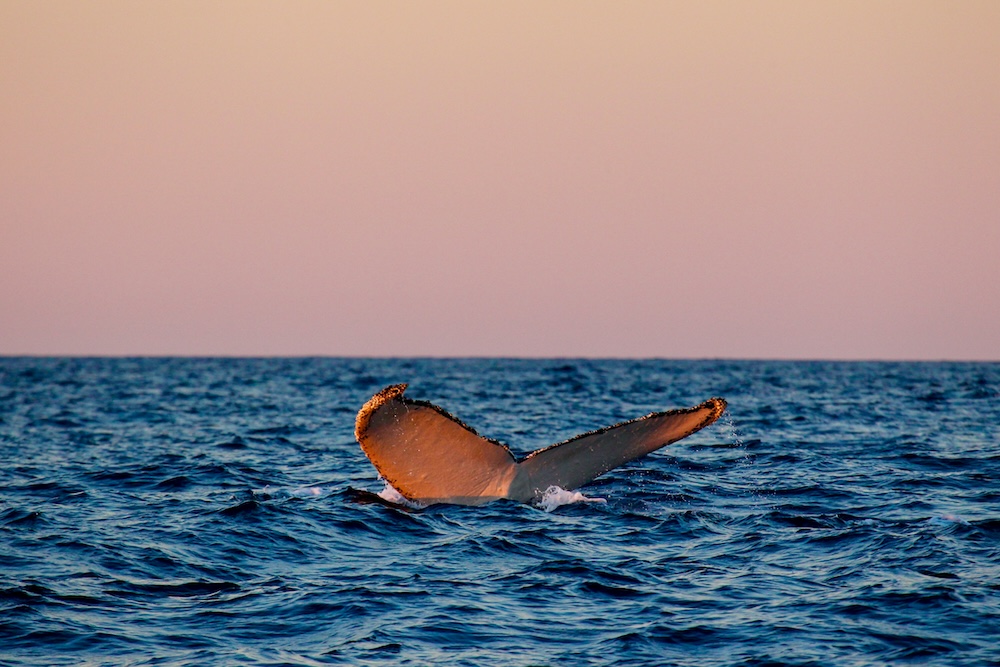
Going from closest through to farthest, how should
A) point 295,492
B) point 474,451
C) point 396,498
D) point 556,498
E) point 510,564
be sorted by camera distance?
1. point 510,564
2. point 474,451
3. point 556,498
4. point 396,498
5. point 295,492

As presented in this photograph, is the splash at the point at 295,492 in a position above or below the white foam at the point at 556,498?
below

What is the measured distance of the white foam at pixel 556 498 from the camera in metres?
12.9

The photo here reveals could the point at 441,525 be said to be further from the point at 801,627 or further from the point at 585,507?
the point at 801,627

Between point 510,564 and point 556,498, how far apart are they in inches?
105

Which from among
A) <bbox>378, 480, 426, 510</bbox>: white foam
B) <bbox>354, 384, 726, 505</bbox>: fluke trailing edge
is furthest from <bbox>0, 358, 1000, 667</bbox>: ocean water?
<bbox>354, 384, 726, 505</bbox>: fluke trailing edge

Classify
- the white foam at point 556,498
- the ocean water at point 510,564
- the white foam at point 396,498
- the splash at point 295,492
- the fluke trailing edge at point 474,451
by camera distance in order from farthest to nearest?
1. the splash at point 295,492
2. the white foam at point 556,498
3. the white foam at point 396,498
4. the fluke trailing edge at point 474,451
5. the ocean water at point 510,564

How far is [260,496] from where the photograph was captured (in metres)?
14.7

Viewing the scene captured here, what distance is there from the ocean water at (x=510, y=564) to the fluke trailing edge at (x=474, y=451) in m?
0.39

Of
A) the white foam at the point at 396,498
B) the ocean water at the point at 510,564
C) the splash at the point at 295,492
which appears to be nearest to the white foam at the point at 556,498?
the ocean water at the point at 510,564

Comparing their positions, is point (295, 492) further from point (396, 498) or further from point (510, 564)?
point (510, 564)

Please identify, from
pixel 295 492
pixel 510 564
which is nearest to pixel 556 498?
pixel 510 564

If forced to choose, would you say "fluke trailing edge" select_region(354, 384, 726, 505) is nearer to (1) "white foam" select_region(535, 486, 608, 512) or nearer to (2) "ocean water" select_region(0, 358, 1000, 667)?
(1) "white foam" select_region(535, 486, 608, 512)

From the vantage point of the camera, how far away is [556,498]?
13086 millimetres

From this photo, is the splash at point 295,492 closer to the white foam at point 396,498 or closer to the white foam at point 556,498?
the white foam at point 396,498
